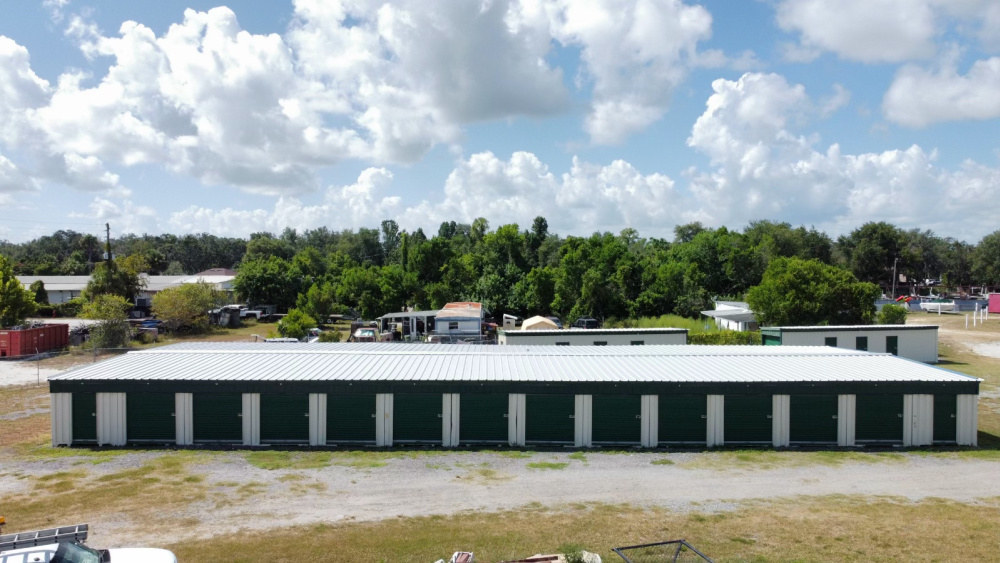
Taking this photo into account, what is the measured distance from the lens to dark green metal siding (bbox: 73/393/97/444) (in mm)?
22500

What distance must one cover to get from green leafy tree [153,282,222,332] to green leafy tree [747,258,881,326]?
4909 cm

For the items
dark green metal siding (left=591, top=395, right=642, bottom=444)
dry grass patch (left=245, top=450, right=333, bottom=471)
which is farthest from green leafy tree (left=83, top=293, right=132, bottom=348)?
dark green metal siding (left=591, top=395, right=642, bottom=444)

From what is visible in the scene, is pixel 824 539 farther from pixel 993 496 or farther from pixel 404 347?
pixel 404 347

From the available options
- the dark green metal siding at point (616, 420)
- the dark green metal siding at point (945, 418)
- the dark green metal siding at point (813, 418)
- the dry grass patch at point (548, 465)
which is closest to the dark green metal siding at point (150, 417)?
the dry grass patch at point (548, 465)

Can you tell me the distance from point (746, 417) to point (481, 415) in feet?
30.8

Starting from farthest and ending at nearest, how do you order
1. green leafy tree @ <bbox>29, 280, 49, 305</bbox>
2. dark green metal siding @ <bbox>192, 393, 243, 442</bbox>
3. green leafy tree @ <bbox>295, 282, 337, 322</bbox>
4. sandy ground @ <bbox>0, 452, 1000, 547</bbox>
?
green leafy tree @ <bbox>29, 280, 49, 305</bbox> → green leafy tree @ <bbox>295, 282, 337, 322</bbox> → dark green metal siding @ <bbox>192, 393, 243, 442</bbox> → sandy ground @ <bbox>0, 452, 1000, 547</bbox>

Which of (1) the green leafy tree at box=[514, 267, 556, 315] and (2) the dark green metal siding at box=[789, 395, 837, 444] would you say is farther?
(1) the green leafy tree at box=[514, 267, 556, 315]

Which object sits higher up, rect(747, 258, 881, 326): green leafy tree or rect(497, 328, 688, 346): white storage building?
rect(747, 258, 881, 326): green leafy tree

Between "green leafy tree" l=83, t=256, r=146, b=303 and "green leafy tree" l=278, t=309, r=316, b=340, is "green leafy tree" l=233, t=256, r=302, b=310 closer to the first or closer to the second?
"green leafy tree" l=83, t=256, r=146, b=303

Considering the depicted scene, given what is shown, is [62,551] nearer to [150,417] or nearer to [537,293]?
[150,417]

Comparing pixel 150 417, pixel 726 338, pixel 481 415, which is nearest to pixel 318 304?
pixel 726 338

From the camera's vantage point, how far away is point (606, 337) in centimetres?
3781

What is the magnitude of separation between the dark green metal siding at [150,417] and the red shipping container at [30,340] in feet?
96.6

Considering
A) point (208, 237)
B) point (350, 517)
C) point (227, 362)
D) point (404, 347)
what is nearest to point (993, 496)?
point (350, 517)
